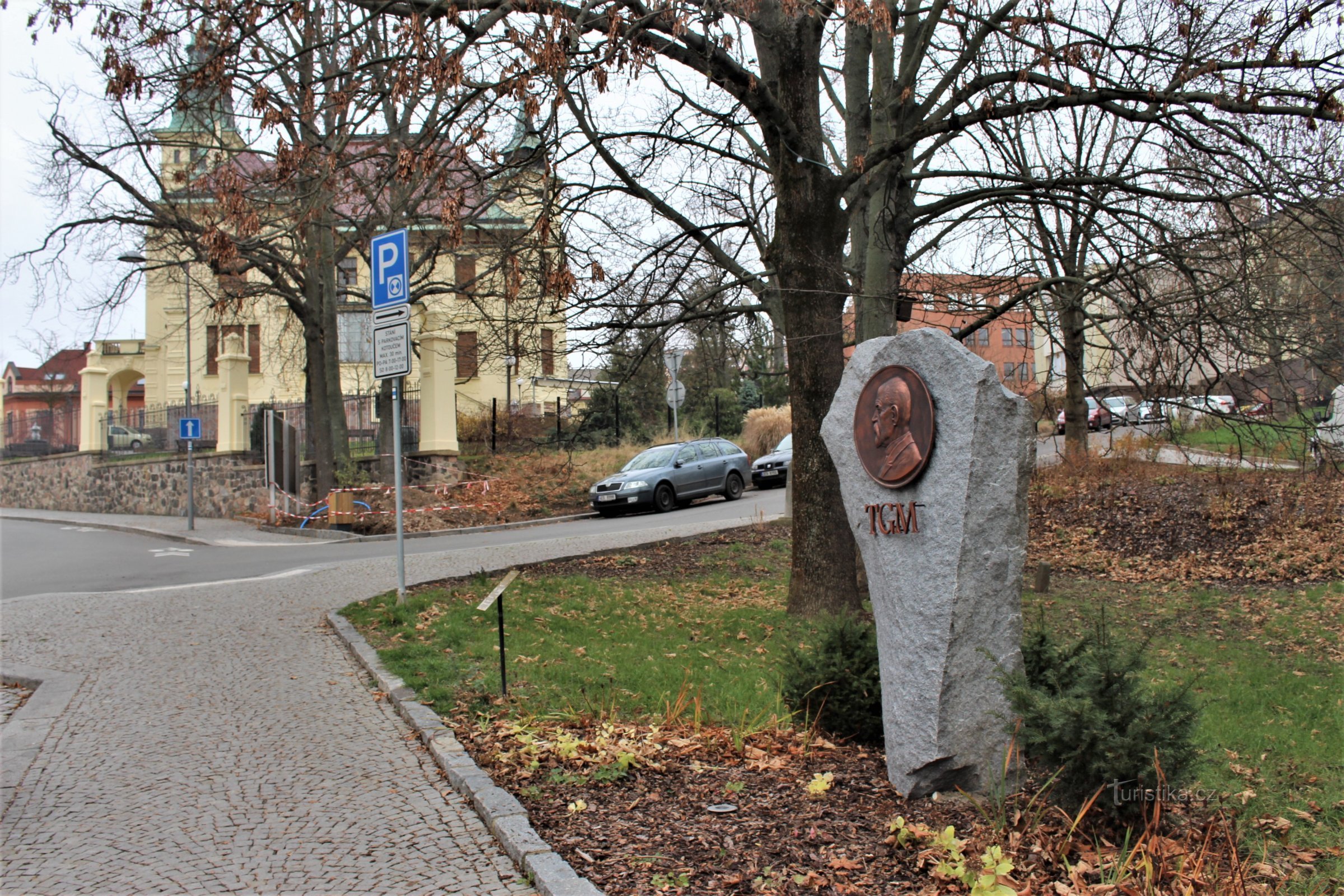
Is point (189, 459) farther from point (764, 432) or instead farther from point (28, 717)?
point (28, 717)

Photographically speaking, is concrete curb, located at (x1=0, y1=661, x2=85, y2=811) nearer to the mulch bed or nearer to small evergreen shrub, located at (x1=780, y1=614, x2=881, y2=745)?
small evergreen shrub, located at (x1=780, y1=614, x2=881, y2=745)

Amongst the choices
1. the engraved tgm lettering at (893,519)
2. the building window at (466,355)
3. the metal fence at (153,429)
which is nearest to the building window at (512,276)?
the building window at (466,355)

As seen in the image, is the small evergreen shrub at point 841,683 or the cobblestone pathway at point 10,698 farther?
the cobblestone pathway at point 10,698

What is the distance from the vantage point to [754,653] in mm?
→ 8180

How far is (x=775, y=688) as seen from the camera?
646 cm

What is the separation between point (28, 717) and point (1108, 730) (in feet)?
21.1

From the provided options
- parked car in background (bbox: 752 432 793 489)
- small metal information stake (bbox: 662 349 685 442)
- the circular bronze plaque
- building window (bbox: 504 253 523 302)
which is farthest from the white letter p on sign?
parked car in background (bbox: 752 432 793 489)

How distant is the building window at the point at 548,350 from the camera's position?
11.8 m

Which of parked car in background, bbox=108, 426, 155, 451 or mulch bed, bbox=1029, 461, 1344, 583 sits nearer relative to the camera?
mulch bed, bbox=1029, 461, 1344, 583

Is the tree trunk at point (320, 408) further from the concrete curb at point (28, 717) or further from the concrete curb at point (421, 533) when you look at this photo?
the concrete curb at point (28, 717)

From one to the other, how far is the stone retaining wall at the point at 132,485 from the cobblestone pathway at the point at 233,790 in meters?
17.1

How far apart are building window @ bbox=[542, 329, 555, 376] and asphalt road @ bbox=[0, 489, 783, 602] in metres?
2.85

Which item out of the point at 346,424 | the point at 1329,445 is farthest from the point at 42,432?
the point at 1329,445

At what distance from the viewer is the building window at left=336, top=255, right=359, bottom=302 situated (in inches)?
910
